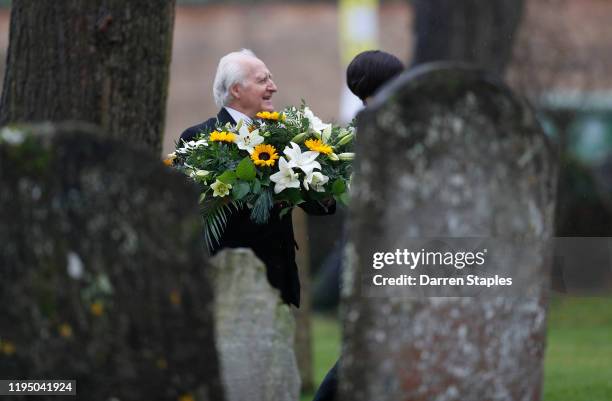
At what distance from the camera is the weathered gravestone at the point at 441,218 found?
16.3 ft

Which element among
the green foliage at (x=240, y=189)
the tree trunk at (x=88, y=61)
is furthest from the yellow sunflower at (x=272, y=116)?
the tree trunk at (x=88, y=61)

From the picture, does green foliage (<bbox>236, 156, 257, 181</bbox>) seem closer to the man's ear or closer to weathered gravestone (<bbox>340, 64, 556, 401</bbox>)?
the man's ear

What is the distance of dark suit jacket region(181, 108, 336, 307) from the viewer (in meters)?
6.98

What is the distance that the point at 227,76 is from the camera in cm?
734

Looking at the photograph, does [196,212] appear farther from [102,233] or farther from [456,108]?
[456,108]

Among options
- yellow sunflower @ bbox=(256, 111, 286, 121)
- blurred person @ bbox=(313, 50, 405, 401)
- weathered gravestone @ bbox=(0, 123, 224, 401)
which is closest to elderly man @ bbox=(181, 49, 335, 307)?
yellow sunflower @ bbox=(256, 111, 286, 121)

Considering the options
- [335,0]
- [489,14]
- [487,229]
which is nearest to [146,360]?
[487,229]

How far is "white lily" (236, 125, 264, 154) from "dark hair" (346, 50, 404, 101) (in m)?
0.61

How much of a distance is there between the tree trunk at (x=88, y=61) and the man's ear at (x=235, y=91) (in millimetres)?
967

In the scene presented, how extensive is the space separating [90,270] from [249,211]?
236 centimetres

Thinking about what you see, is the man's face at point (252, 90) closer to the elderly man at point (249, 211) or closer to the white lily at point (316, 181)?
the elderly man at point (249, 211)

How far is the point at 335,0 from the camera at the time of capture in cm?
3775

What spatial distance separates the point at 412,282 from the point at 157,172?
1.16m

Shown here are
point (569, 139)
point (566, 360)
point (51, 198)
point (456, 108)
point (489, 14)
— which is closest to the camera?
point (51, 198)
